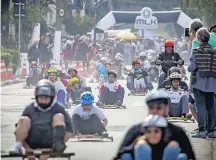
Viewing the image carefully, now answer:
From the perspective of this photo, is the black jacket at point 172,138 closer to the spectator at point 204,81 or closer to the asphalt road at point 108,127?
the asphalt road at point 108,127

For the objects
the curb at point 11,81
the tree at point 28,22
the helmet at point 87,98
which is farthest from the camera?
the tree at point 28,22

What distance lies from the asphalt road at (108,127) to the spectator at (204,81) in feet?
1.29

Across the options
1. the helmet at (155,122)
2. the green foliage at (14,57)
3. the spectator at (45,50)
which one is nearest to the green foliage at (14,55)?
the green foliage at (14,57)

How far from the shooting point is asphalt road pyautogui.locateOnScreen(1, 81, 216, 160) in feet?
46.3

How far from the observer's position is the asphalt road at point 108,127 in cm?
1412

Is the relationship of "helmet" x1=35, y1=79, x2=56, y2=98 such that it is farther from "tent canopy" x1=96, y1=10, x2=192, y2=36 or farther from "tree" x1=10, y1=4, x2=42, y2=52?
"tent canopy" x1=96, y1=10, x2=192, y2=36

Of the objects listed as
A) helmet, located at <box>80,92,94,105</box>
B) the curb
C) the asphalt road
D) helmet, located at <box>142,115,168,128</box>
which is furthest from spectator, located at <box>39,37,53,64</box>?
helmet, located at <box>142,115,168,128</box>

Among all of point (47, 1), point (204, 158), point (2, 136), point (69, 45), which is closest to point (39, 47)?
point (69, 45)

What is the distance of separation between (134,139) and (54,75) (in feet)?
42.5

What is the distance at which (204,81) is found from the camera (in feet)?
51.6

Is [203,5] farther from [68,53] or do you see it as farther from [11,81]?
[11,81]

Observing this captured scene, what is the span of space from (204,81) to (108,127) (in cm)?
315

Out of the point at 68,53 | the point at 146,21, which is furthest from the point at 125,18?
the point at 68,53

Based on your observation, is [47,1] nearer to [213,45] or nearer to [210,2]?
[210,2]
